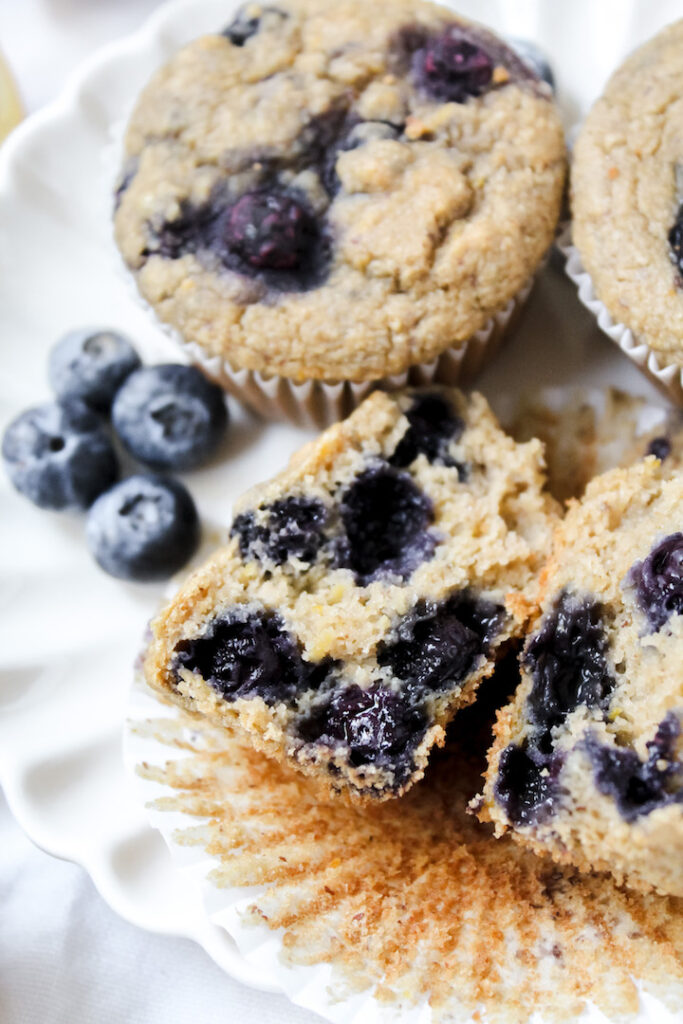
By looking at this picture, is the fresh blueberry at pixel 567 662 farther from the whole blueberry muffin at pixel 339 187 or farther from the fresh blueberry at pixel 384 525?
the whole blueberry muffin at pixel 339 187

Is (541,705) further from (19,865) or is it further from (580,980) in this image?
(19,865)

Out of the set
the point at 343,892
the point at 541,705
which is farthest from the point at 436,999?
the point at 541,705

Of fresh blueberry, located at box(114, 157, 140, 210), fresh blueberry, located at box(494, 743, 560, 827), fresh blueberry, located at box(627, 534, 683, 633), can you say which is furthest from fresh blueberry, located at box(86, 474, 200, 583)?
fresh blueberry, located at box(627, 534, 683, 633)

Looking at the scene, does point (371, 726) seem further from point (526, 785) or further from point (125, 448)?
point (125, 448)

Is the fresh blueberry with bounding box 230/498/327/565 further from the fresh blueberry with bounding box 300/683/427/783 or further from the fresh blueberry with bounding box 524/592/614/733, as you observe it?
the fresh blueberry with bounding box 524/592/614/733

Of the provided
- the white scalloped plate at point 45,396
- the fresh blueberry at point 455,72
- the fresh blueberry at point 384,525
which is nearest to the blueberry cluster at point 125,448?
the white scalloped plate at point 45,396

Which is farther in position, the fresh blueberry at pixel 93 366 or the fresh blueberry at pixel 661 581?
the fresh blueberry at pixel 93 366

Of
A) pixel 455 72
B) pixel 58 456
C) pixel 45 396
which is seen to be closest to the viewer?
pixel 455 72

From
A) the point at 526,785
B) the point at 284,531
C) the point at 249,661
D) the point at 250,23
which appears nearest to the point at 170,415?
the point at 284,531
